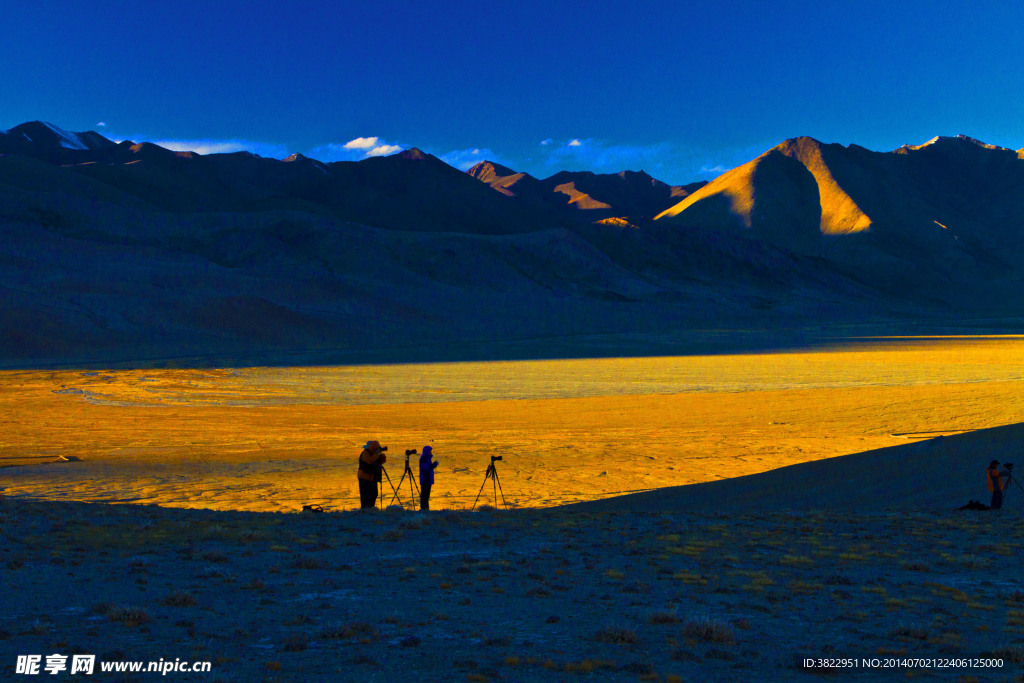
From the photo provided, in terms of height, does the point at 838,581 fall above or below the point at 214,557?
below

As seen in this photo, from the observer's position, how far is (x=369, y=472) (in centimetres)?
1211

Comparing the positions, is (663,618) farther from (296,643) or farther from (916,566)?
(916,566)

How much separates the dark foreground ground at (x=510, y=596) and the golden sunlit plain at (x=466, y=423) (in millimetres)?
3685

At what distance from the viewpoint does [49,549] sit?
9016 millimetres

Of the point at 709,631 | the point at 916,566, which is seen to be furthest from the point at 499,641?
the point at 916,566

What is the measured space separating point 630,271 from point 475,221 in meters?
64.5

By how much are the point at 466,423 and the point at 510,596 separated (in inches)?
631

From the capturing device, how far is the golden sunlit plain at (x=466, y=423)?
50.7 feet

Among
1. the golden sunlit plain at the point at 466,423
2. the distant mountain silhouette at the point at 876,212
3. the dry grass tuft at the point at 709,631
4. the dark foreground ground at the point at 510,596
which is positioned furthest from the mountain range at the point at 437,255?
the dry grass tuft at the point at 709,631

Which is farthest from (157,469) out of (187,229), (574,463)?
(187,229)

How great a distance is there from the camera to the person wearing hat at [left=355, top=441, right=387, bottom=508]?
12.0 m

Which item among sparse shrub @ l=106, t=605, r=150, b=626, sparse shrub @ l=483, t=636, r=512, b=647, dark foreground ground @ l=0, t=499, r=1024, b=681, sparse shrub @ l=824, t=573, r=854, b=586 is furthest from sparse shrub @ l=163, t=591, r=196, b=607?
sparse shrub @ l=824, t=573, r=854, b=586

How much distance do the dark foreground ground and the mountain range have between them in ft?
116

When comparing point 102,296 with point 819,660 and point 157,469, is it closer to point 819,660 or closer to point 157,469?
point 157,469
